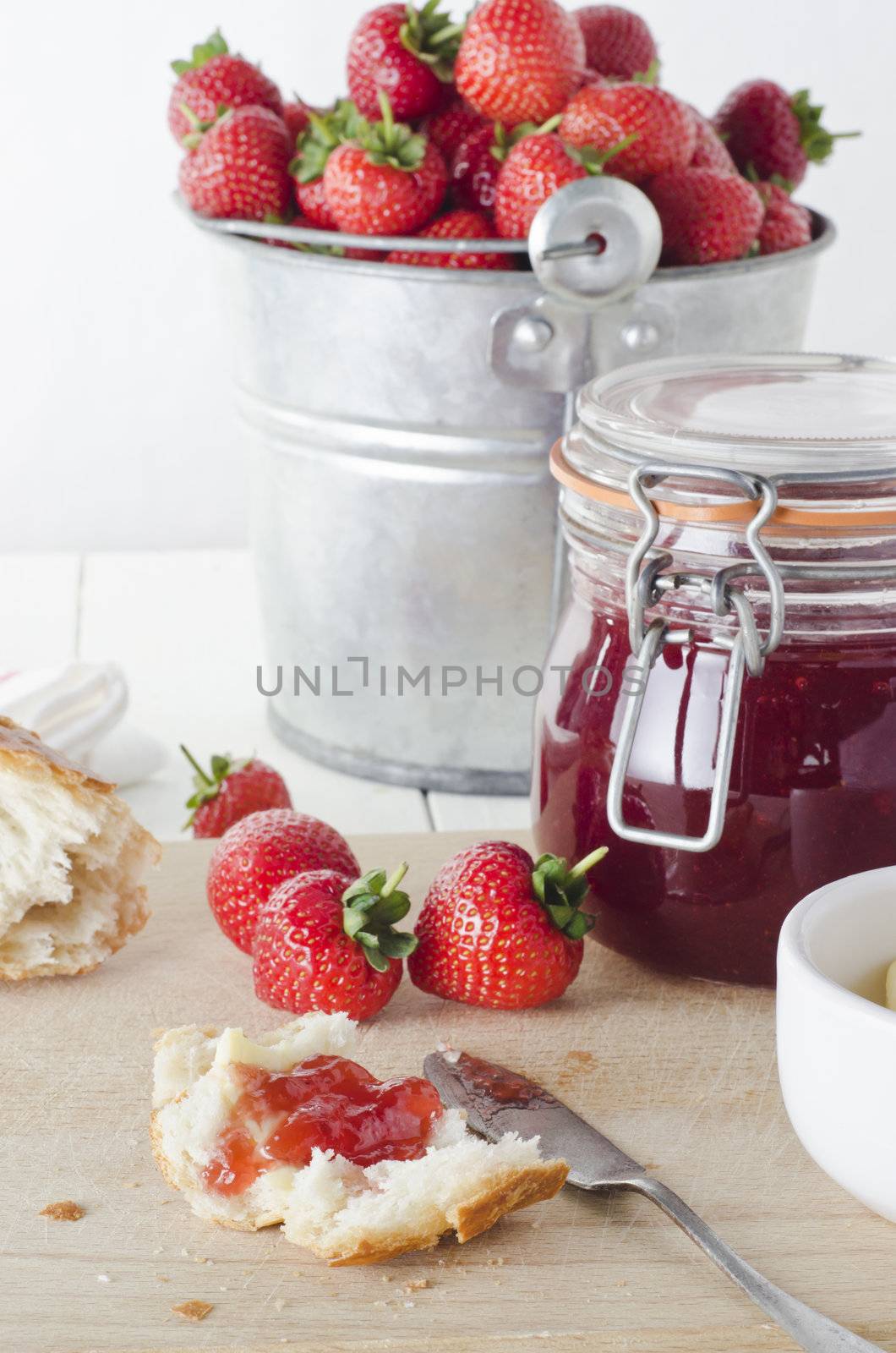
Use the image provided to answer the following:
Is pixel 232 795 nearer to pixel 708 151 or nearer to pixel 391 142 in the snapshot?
pixel 391 142

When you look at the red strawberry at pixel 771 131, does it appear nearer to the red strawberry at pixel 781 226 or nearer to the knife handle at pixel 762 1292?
the red strawberry at pixel 781 226

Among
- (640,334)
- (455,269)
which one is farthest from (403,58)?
(640,334)

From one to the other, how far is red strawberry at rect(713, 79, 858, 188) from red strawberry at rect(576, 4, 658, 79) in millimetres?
111

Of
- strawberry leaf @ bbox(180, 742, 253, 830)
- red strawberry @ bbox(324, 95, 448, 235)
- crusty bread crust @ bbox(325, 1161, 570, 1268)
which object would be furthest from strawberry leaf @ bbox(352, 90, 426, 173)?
crusty bread crust @ bbox(325, 1161, 570, 1268)

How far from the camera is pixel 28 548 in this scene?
300cm

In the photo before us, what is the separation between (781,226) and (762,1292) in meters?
1.13

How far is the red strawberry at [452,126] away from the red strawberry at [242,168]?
0.15 metres

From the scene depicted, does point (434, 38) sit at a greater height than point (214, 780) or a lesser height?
greater

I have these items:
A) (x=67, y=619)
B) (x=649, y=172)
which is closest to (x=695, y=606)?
(x=649, y=172)

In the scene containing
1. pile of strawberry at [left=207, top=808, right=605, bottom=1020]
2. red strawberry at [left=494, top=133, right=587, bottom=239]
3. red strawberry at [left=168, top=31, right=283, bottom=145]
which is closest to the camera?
pile of strawberry at [left=207, top=808, right=605, bottom=1020]

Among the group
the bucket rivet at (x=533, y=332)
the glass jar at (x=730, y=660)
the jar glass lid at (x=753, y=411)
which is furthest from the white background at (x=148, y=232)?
the glass jar at (x=730, y=660)

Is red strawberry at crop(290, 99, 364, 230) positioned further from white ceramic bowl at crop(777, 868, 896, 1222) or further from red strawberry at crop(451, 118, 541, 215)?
white ceramic bowl at crop(777, 868, 896, 1222)

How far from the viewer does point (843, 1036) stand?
0.85m

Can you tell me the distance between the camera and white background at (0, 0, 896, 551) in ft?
8.76
